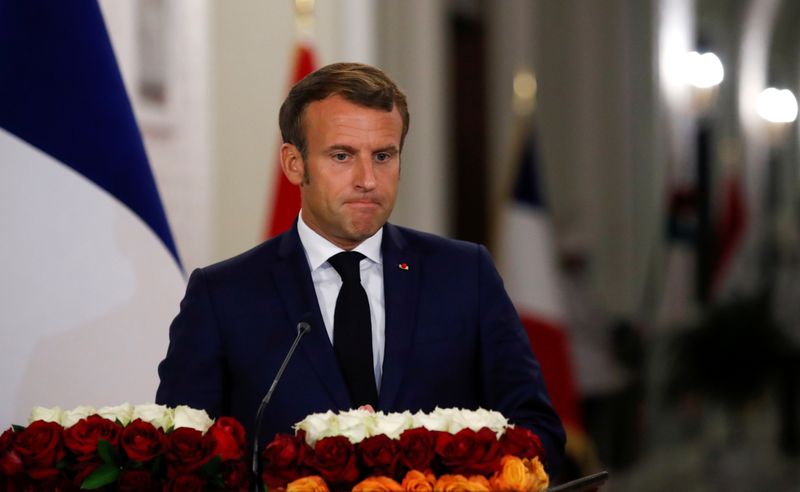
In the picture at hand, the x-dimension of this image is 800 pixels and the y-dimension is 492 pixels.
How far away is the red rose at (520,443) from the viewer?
2.11 m

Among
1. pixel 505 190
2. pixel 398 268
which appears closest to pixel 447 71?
pixel 505 190

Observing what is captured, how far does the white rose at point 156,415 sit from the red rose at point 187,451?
0.08 meters

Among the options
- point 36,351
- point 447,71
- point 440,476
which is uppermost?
point 447,71

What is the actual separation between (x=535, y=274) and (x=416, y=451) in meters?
6.36

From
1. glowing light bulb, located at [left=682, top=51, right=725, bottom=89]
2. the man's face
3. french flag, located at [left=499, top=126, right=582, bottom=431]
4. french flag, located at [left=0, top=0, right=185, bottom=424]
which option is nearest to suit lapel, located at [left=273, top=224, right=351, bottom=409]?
the man's face

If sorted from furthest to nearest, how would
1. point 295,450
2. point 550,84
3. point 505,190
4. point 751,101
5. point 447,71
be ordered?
point 751,101
point 550,84
point 447,71
point 505,190
point 295,450

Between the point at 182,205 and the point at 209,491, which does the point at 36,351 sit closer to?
the point at 209,491

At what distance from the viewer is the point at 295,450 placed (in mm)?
2064

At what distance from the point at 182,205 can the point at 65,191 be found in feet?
6.78

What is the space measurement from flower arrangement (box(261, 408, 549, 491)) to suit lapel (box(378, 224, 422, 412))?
7.4 inches

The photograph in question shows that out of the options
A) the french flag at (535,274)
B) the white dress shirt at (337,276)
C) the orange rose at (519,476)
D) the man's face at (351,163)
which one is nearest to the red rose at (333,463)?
the orange rose at (519,476)

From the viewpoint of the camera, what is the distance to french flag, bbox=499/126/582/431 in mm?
8219

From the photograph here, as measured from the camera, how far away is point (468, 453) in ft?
6.77

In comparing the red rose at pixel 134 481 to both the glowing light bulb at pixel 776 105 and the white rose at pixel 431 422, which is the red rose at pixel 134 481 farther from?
the glowing light bulb at pixel 776 105
